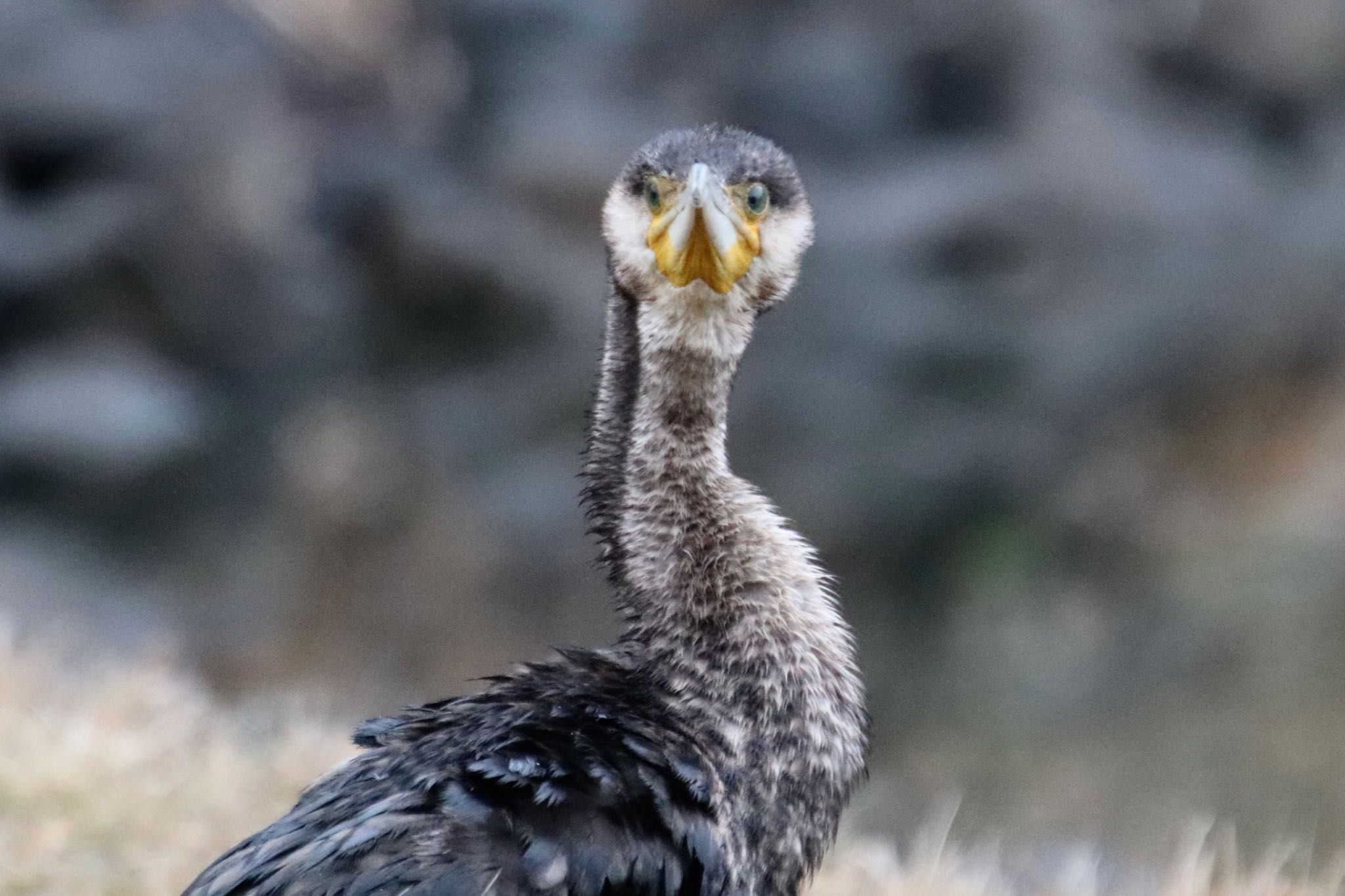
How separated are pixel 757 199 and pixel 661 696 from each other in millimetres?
837

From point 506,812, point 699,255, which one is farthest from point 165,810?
point 699,255

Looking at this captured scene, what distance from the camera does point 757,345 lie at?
10148 mm

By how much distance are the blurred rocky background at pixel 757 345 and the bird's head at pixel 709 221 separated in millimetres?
4515

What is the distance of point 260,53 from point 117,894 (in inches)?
340

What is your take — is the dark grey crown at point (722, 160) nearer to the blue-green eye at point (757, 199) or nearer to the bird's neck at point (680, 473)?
the blue-green eye at point (757, 199)

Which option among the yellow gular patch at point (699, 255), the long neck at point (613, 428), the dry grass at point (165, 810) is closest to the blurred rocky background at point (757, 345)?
the dry grass at point (165, 810)

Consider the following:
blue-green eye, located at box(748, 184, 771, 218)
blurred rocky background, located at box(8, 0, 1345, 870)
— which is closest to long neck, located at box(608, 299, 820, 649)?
blue-green eye, located at box(748, 184, 771, 218)

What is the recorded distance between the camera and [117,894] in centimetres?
315

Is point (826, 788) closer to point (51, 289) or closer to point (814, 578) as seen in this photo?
point (814, 578)

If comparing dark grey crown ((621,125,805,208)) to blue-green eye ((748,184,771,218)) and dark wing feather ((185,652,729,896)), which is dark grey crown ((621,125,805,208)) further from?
dark wing feather ((185,652,729,896))

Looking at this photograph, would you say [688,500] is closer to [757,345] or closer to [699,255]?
[699,255]

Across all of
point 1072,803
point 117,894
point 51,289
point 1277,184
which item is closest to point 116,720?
point 117,894

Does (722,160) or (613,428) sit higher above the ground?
(722,160)

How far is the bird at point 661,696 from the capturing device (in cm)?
219
